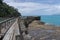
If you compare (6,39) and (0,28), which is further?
(0,28)

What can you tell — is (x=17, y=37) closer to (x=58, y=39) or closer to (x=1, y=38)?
(x=1, y=38)

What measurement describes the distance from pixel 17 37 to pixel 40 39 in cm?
1750

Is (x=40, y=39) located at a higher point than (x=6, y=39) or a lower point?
lower

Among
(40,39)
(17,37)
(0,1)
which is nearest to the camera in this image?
(17,37)

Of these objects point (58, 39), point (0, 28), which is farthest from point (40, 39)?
point (0, 28)

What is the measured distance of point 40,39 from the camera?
23.3 metres

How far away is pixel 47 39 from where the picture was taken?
923 inches

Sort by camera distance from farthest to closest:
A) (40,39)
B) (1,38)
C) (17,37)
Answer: (40,39), (17,37), (1,38)

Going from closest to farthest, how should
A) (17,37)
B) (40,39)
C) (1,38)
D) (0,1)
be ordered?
(1,38), (17,37), (40,39), (0,1)

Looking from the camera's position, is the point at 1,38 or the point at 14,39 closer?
the point at 1,38

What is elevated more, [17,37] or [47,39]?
[17,37]

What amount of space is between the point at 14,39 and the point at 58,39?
18105 millimetres

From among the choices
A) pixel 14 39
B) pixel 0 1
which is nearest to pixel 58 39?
pixel 14 39

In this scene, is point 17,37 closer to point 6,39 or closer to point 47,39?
point 6,39
